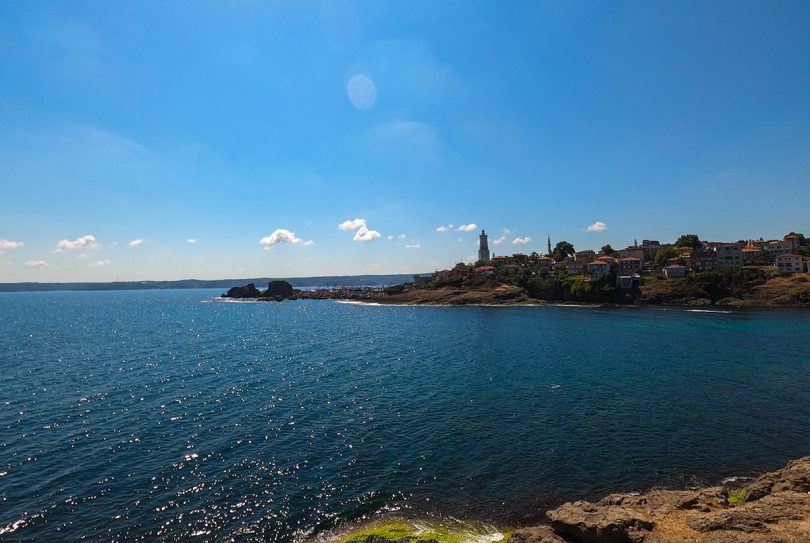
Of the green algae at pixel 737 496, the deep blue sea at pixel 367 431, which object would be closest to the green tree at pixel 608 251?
the deep blue sea at pixel 367 431

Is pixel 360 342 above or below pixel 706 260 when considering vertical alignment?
below

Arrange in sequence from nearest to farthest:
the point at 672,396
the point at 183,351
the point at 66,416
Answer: the point at 66,416, the point at 672,396, the point at 183,351

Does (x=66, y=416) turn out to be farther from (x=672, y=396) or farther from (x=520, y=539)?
(x=672, y=396)

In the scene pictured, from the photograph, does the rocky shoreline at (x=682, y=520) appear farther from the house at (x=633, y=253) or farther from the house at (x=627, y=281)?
the house at (x=633, y=253)

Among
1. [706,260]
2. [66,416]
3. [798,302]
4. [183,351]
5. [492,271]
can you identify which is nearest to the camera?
[66,416]

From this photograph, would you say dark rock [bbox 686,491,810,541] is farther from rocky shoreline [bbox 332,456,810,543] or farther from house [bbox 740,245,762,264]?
house [bbox 740,245,762,264]

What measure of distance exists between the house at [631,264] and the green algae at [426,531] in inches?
6209

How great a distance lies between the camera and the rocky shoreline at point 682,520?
1390 centimetres

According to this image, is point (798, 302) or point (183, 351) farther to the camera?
point (798, 302)

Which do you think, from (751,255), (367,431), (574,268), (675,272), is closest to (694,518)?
(367,431)

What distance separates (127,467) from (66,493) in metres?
3.23

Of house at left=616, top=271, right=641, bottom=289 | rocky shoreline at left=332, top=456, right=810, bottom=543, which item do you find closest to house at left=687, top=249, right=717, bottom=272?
house at left=616, top=271, right=641, bottom=289

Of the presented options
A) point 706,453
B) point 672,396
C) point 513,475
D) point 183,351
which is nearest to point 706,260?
point 672,396

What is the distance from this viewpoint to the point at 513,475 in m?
23.5
